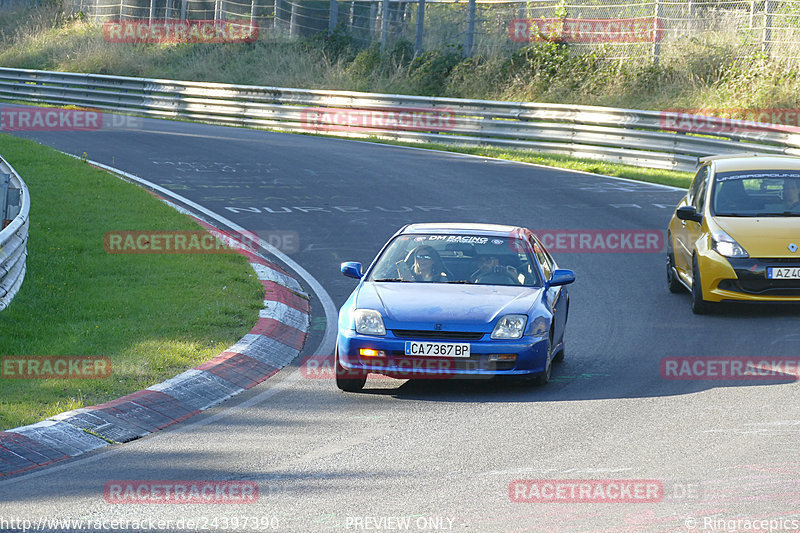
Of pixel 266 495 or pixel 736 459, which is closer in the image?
pixel 266 495

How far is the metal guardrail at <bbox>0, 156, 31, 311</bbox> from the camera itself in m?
10.9

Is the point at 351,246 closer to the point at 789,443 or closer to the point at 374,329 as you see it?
the point at 374,329

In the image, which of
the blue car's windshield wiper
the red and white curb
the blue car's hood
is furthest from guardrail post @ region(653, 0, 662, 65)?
the blue car's hood

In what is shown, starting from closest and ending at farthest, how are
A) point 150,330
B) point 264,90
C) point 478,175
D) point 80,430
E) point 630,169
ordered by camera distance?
point 80,430
point 150,330
point 478,175
point 630,169
point 264,90

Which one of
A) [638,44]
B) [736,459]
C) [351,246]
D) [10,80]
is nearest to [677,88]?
[638,44]

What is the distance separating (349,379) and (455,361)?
0.90 m

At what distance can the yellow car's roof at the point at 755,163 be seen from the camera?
1355 cm

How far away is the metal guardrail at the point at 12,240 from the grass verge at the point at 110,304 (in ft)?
0.52

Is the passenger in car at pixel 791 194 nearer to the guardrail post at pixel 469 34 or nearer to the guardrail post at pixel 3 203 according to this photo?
the guardrail post at pixel 3 203

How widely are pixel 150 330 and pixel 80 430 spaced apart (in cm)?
288

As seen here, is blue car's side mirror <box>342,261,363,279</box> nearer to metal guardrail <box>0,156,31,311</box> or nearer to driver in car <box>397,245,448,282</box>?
driver in car <box>397,245,448,282</box>

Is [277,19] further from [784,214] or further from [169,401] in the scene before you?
[169,401]

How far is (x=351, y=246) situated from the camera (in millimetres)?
15758

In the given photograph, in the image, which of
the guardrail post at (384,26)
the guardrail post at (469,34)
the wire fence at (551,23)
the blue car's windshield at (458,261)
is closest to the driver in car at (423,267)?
the blue car's windshield at (458,261)
